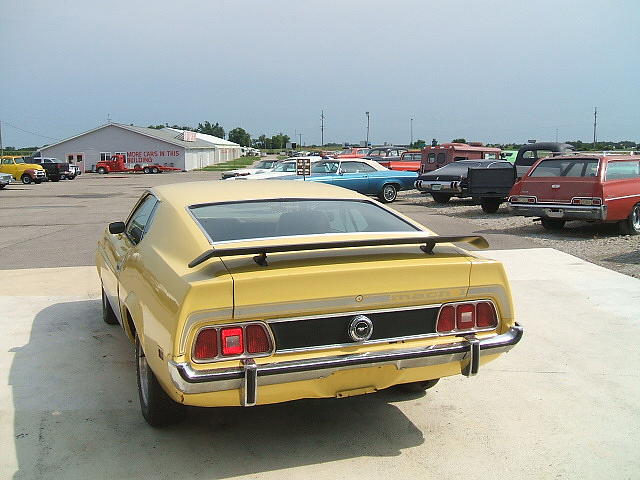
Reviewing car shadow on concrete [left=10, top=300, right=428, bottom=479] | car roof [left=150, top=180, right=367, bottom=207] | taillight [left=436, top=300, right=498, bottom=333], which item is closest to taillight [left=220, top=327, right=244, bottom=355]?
car shadow on concrete [left=10, top=300, right=428, bottom=479]

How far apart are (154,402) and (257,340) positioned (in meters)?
1.03

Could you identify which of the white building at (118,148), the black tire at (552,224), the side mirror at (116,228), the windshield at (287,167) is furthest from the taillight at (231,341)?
the white building at (118,148)

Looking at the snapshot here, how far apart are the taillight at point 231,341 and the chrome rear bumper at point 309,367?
0.08m

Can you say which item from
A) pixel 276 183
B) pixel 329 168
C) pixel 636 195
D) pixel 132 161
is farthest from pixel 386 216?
pixel 132 161

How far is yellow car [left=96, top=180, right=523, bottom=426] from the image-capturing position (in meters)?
3.34

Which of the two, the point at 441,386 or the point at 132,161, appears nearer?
the point at 441,386

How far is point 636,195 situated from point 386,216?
387 inches

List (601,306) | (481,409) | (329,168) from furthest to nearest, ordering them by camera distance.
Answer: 1. (329,168)
2. (601,306)
3. (481,409)

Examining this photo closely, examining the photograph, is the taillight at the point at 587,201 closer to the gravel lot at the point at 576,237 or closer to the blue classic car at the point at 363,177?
the gravel lot at the point at 576,237

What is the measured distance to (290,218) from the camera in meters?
4.52

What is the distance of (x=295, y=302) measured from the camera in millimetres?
3418

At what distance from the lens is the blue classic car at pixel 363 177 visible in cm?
2169

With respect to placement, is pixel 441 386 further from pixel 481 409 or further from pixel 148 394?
pixel 148 394

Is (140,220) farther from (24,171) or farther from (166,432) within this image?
(24,171)
